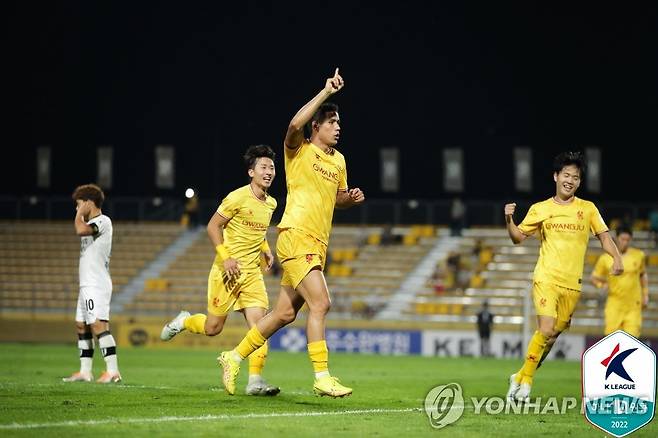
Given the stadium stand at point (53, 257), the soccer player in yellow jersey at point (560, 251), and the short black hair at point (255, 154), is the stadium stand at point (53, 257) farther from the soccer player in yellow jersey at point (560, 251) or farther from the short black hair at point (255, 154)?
the soccer player in yellow jersey at point (560, 251)

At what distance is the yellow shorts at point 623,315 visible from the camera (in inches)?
680

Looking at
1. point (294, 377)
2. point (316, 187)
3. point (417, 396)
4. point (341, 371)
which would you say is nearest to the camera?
point (316, 187)

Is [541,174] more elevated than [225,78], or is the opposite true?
[225,78]

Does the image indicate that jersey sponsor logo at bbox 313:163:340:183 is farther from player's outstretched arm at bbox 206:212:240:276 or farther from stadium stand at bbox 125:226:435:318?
stadium stand at bbox 125:226:435:318

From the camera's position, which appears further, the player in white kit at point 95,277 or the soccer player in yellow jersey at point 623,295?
the soccer player in yellow jersey at point 623,295

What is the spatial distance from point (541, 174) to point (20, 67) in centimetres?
2016

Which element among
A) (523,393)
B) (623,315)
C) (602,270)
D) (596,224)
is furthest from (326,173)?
(623,315)

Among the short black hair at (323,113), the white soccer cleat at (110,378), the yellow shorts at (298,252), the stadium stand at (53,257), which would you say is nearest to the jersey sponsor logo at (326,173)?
the short black hair at (323,113)

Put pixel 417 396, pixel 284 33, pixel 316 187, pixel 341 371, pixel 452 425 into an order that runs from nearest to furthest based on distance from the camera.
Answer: pixel 452 425
pixel 316 187
pixel 417 396
pixel 341 371
pixel 284 33

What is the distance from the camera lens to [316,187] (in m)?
10.6

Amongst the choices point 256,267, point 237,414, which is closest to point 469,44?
point 256,267

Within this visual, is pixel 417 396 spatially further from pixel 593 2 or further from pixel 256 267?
pixel 593 2

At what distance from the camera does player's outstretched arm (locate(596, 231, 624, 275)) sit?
38.9ft

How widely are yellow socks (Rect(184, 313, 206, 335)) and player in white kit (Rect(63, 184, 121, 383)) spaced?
1.04 metres
